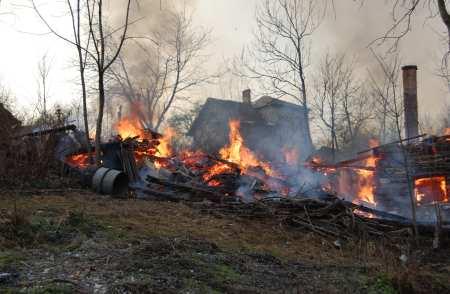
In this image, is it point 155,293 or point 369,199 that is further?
point 369,199

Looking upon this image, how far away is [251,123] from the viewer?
112 feet

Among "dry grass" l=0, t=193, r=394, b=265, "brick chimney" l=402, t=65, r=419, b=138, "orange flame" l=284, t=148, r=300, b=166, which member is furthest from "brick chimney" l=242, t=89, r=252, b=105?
"dry grass" l=0, t=193, r=394, b=265

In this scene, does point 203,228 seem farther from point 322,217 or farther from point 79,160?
point 79,160

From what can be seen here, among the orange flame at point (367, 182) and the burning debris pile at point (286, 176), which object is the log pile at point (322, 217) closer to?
the burning debris pile at point (286, 176)

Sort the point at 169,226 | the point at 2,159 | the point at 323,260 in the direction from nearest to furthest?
the point at 323,260 < the point at 169,226 < the point at 2,159

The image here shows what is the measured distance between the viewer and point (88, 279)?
4.73 metres

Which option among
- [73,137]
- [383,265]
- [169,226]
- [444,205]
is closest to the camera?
[383,265]

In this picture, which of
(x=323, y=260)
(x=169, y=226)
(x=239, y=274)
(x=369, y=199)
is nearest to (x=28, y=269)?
(x=239, y=274)

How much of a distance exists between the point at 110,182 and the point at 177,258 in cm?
669

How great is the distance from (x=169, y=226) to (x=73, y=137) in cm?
854

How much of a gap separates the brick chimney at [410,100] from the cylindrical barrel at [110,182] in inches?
576

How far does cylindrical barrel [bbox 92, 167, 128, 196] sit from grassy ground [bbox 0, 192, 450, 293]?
2368mm

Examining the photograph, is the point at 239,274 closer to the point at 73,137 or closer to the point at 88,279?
the point at 88,279

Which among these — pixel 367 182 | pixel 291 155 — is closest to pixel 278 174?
pixel 367 182
